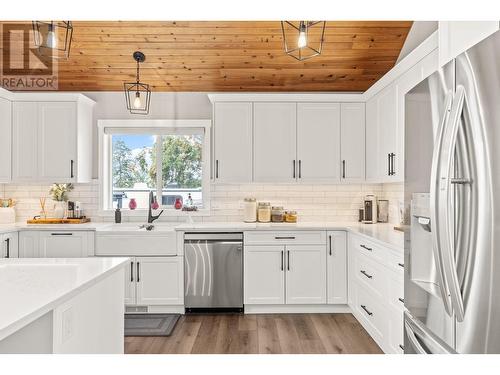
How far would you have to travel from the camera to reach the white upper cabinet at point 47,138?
Result: 4.39m

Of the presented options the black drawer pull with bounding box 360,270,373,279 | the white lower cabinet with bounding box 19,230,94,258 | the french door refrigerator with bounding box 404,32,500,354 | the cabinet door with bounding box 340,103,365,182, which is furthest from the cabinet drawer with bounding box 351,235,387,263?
the white lower cabinet with bounding box 19,230,94,258

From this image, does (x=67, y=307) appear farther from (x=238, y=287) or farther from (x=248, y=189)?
(x=248, y=189)

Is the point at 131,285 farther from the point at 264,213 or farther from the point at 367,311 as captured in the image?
the point at 367,311

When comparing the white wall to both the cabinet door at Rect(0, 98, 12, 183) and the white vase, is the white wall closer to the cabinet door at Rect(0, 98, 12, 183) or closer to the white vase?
the white vase

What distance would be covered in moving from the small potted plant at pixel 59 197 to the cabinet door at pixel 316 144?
2.73 m

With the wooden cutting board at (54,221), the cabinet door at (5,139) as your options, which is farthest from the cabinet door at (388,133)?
the cabinet door at (5,139)

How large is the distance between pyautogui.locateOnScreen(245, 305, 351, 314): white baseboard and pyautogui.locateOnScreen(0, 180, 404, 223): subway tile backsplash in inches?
41.2

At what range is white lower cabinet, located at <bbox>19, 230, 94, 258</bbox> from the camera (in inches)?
162

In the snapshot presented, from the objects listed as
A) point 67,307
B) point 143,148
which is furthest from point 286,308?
point 67,307

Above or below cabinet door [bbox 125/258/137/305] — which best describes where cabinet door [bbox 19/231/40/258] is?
above

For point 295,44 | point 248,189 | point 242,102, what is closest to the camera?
point 295,44

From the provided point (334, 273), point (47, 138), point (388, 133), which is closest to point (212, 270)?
point (334, 273)
